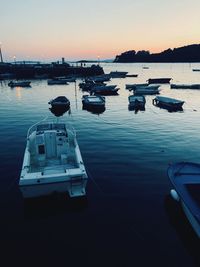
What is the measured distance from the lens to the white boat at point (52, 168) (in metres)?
13.2

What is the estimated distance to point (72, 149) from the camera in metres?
18.0

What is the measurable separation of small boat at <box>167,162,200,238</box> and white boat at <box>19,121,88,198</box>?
5.29 m

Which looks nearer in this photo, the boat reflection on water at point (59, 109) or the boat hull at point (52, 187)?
the boat hull at point (52, 187)

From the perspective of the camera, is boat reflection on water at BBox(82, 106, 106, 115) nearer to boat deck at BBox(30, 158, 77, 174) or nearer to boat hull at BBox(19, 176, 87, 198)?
boat deck at BBox(30, 158, 77, 174)

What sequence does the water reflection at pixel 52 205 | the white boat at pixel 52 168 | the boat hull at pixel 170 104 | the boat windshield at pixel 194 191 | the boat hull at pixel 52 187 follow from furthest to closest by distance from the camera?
1. the boat hull at pixel 170 104
2. the water reflection at pixel 52 205
3. the white boat at pixel 52 168
4. the boat hull at pixel 52 187
5. the boat windshield at pixel 194 191

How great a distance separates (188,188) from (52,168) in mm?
8574

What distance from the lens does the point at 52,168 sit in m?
→ 15.9

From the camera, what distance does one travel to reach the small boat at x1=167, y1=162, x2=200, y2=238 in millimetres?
11280

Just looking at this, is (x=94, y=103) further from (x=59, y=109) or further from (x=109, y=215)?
(x=109, y=215)

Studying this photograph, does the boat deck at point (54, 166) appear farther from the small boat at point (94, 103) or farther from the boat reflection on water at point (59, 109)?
the small boat at point (94, 103)

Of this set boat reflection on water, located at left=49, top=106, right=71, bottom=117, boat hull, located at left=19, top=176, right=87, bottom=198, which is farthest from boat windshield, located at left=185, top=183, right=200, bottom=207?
boat reflection on water, located at left=49, top=106, right=71, bottom=117

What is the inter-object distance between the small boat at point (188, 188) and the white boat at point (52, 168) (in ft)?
17.4

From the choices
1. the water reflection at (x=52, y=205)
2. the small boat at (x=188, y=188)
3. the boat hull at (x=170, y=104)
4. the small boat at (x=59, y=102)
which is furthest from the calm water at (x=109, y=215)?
the boat hull at (x=170, y=104)

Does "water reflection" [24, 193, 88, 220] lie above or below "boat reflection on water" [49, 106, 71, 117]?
above
